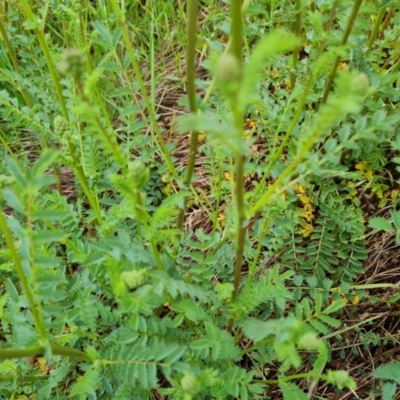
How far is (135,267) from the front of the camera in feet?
3.71

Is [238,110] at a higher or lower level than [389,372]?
higher

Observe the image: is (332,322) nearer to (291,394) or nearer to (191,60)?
(291,394)

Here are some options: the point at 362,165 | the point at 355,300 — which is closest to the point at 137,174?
the point at 355,300

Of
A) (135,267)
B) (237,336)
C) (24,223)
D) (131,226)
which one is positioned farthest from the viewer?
(24,223)

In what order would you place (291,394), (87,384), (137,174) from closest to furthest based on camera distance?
(137,174) → (87,384) → (291,394)

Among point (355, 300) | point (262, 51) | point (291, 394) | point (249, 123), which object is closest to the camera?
point (262, 51)

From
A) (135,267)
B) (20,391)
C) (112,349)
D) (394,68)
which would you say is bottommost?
(20,391)

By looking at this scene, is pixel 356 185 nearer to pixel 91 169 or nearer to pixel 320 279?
pixel 320 279

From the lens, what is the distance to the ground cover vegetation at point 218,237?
3.25ft

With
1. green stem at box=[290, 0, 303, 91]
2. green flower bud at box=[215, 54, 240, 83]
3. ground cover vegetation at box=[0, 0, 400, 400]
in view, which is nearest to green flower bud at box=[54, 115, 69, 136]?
ground cover vegetation at box=[0, 0, 400, 400]

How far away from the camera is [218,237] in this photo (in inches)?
57.3

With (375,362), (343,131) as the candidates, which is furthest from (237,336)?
(343,131)

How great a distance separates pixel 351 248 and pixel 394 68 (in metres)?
0.60

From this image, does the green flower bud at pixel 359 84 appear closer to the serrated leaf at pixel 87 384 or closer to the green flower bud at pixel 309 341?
the green flower bud at pixel 309 341
